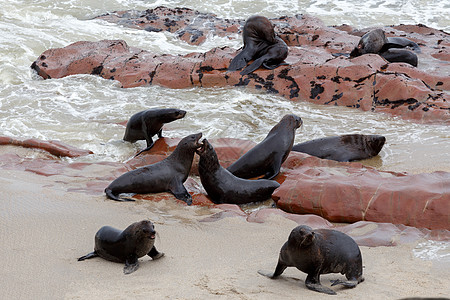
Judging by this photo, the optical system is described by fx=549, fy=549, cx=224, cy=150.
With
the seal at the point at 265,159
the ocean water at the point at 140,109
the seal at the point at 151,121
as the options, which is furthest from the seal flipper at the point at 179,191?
the ocean water at the point at 140,109

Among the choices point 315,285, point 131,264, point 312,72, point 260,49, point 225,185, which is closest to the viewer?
point 315,285

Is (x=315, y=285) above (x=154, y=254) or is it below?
above

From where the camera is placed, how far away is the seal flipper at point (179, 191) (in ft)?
18.4

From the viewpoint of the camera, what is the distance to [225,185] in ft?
19.4

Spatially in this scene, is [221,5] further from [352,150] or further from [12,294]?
[12,294]

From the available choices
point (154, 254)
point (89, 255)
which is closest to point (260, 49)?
point (154, 254)

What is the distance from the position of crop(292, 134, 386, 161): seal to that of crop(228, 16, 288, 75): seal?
4.04 meters

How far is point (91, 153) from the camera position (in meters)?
7.66

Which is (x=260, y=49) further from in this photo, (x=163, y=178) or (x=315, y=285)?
(x=315, y=285)

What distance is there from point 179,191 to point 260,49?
6.50 metres

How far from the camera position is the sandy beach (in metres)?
3.07

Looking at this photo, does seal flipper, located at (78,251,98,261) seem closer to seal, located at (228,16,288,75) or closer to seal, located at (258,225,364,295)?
seal, located at (258,225,364,295)

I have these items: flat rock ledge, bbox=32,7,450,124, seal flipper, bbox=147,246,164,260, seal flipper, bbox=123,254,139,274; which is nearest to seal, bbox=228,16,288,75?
flat rock ledge, bbox=32,7,450,124

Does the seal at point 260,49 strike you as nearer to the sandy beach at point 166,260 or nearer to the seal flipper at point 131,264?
the sandy beach at point 166,260
